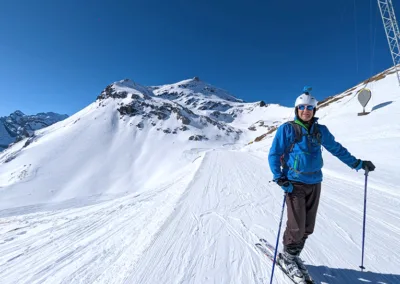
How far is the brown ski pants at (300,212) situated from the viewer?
3105mm

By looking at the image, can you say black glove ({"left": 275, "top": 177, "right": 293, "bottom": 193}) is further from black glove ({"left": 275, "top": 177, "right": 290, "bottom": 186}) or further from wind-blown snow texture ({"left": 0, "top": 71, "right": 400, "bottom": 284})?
wind-blown snow texture ({"left": 0, "top": 71, "right": 400, "bottom": 284})

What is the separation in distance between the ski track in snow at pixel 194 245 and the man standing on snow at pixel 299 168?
623mm

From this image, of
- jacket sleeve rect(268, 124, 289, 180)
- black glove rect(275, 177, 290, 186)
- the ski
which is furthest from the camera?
the ski

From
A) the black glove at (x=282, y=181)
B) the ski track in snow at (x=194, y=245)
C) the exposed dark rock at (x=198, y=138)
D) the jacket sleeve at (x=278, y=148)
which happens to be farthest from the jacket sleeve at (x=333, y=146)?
the exposed dark rock at (x=198, y=138)

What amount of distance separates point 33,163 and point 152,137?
39.4m

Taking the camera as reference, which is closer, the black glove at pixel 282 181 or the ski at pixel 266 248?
the black glove at pixel 282 181

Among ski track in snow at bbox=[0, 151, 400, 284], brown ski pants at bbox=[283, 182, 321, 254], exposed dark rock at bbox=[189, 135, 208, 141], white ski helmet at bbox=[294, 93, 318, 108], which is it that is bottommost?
ski track in snow at bbox=[0, 151, 400, 284]

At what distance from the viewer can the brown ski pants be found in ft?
10.2

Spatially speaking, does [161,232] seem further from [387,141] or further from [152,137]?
[152,137]

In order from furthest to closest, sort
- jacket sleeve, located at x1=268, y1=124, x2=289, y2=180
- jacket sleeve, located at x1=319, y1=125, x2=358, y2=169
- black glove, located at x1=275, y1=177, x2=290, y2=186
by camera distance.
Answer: jacket sleeve, located at x1=319, y1=125, x2=358, y2=169 < jacket sleeve, located at x1=268, y1=124, x2=289, y2=180 < black glove, located at x1=275, y1=177, x2=290, y2=186

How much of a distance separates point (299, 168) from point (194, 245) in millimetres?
2385

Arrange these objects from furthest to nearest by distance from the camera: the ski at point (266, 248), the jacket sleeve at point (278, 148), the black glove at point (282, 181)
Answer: the ski at point (266, 248)
the jacket sleeve at point (278, 148)
the black glove at point (282, 181)

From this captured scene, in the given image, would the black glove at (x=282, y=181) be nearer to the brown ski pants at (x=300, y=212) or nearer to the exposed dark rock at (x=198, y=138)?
the brown ski pants at (x=300, y=212)

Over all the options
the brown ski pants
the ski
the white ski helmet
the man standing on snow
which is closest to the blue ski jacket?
the man standing on snow
